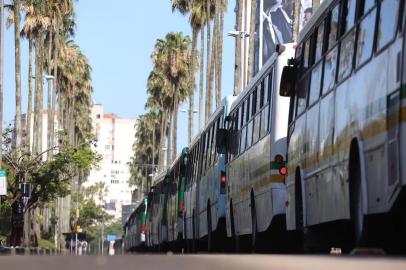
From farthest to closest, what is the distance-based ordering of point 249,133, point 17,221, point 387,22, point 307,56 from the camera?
point 17,221 → point 249,133 → point 307,56 → point 387,22

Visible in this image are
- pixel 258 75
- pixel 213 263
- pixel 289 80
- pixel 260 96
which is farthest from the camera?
pixel 258 75

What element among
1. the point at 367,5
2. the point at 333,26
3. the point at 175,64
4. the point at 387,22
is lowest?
the point at 387,22

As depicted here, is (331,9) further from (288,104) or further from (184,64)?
(184,64)

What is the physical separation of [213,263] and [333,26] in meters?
6.16

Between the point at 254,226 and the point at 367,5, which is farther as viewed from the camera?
the point at 254,226

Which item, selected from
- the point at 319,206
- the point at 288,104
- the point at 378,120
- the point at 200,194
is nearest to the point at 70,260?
the point at 378,120

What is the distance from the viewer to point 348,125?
11.8 meters

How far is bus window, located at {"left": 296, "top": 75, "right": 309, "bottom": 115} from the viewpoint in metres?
15.5

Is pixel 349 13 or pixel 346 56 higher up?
pixel 349 13

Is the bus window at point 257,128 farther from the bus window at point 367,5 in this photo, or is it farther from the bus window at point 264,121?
the bus window at point 367,5

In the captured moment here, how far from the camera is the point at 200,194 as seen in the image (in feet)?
94.6

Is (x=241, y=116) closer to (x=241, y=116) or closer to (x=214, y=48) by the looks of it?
(x=241, y=116)

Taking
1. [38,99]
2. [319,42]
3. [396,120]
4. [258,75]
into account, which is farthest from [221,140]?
[38,99]

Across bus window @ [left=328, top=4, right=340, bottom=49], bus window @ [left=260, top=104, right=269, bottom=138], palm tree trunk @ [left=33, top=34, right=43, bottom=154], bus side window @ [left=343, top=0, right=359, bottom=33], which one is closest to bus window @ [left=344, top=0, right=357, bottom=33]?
bus side window @ [left=343, top=0, right=359, bottom=33]
